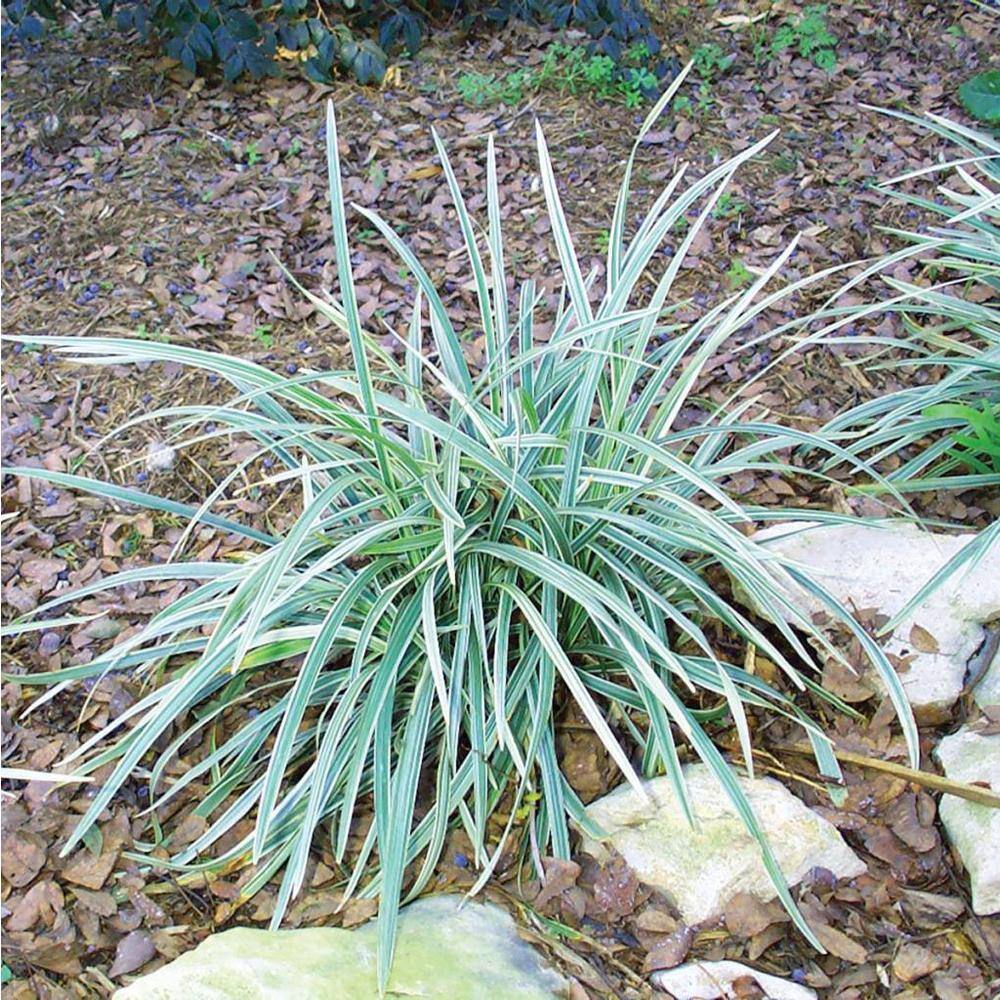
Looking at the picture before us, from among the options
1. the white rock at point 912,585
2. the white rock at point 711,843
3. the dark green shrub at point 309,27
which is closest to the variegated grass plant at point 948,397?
the white rock at point 912,585

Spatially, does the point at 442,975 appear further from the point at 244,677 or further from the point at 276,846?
the point at 244,677

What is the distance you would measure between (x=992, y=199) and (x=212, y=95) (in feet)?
8.72

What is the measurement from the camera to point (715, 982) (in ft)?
5.78

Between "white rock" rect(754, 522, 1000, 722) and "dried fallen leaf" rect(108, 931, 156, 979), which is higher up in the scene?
"white rock" rect(754, 522, 1000, 722)

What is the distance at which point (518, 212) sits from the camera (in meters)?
3.41

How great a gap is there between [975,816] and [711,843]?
0.46 metres

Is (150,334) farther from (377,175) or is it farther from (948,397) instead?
(948,397)

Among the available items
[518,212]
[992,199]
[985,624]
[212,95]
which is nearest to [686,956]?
[985,624]

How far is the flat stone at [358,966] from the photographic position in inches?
64.1

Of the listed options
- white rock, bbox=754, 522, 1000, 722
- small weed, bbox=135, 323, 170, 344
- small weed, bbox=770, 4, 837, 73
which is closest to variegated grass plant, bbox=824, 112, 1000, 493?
white rock, bbox=754, 522, 1000, 722

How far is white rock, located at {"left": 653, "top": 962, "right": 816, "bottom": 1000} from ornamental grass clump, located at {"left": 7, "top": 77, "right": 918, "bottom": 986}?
0.11 m

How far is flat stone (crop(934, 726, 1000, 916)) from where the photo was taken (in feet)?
5.95

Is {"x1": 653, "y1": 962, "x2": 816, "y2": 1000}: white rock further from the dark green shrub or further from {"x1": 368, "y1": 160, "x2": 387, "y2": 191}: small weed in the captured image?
the dark green shrub

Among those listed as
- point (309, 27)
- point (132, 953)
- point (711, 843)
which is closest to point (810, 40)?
point (309, 27)
